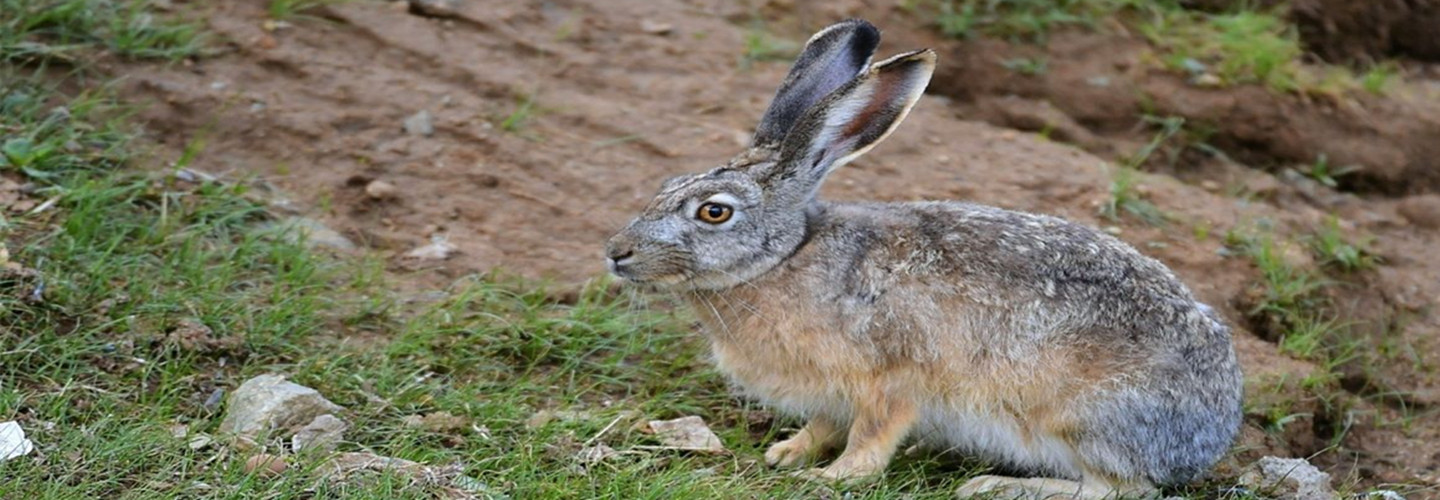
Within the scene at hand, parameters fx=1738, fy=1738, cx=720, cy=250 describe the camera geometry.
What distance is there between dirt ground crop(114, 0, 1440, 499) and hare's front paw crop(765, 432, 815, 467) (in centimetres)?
117

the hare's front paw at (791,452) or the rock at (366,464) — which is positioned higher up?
the rock at (366,464)

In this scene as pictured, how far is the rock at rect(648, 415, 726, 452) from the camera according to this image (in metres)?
4.91

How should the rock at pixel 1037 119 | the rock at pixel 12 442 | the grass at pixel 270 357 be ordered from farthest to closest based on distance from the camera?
1. the rock at pixel 1037 119
2. the grass at pixel 270 357
3. the rock at pixel 12 442

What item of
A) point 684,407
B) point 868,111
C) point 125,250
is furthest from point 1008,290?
point 125,250

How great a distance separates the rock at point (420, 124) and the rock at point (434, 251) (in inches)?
29.1

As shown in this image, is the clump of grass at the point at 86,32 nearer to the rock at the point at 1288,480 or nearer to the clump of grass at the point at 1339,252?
the rock at the point at 1288,480

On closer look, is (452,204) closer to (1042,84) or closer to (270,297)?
(270,297)

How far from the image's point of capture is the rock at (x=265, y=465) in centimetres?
432

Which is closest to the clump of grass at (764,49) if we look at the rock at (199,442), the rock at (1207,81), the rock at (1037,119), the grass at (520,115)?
the rock at (1037,119)

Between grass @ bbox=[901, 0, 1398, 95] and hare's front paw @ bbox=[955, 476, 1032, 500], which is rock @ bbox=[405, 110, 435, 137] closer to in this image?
grass @ bbox=[901, 0, 1398, 95]

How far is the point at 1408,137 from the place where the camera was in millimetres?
7504

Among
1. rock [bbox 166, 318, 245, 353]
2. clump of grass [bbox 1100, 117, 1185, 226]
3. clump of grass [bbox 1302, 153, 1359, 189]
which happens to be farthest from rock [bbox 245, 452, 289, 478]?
clump of grass [bbox 1302, 153, 1359, 189]

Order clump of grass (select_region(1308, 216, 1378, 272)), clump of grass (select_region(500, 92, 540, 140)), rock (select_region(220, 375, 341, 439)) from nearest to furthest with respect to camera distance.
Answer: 1. rock (select_region(220, 375, 341, 439))
2. clump of grass (select_region(1308, 216, 1378, 272))
3. clump of grass (select_region(500, 92, 540, 140))

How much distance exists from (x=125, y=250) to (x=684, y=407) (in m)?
1.85
